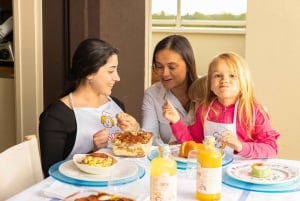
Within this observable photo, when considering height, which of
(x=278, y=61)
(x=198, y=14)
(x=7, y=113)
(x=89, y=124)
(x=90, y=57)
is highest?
(x=198, y=14)

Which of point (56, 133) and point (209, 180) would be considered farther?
point (56, 133)

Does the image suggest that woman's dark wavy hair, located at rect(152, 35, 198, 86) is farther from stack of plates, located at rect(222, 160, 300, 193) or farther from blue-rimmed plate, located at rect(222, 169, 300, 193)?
blue-rimmed plate, located at rect(222, 169, 300, 193)

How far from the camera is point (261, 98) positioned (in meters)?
3.15

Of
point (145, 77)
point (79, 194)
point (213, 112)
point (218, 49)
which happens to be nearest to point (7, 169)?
point (79, 194)

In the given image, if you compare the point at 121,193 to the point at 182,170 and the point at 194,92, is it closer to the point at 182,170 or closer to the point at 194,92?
the point at 182,170

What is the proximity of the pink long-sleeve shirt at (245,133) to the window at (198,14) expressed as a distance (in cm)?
402

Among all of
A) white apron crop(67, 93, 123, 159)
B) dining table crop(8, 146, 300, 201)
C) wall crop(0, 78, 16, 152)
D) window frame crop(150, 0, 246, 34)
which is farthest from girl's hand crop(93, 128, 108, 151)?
window frame crop(150, 0, 246, 34)

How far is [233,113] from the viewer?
5.74 feet

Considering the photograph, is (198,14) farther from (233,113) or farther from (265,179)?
(265,179)

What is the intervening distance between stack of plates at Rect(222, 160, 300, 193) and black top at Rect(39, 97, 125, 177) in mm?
661

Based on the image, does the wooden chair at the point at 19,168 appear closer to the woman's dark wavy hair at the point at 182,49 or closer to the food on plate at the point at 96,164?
the food on plate at the point at 96,164

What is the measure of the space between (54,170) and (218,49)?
454cm

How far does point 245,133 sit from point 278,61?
1.48 meters

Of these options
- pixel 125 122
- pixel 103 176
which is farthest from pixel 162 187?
pixel 125 122
